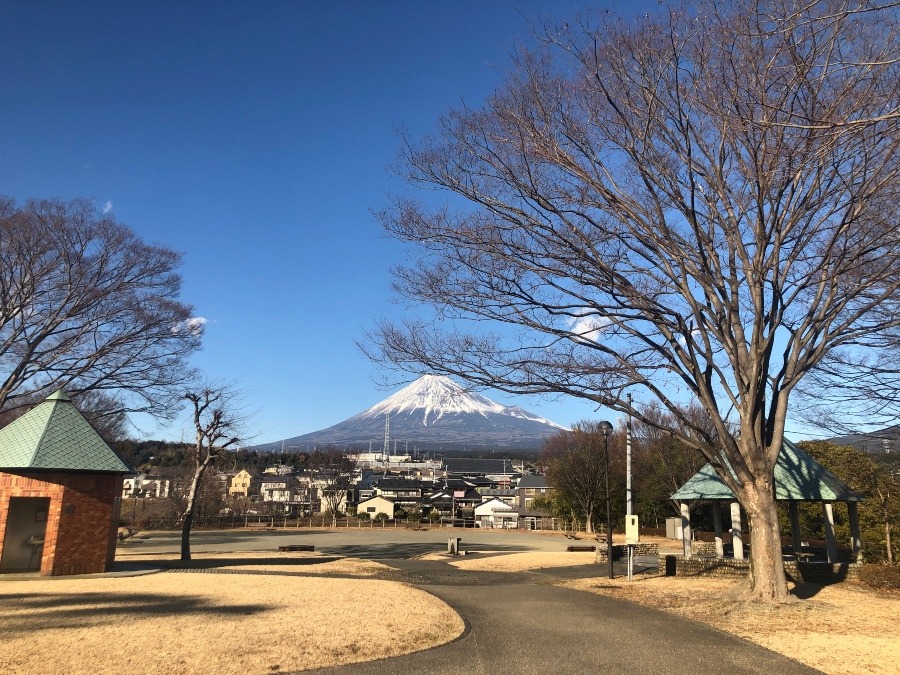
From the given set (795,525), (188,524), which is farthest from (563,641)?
(188,524)

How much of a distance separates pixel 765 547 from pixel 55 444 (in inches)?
597

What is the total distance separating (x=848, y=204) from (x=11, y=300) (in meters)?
21.5

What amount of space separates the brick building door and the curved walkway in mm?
9963

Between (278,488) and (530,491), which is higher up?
(530,491)

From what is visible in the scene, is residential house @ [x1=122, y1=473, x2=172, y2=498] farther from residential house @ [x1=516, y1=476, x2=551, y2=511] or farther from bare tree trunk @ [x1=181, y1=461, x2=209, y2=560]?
bare tree trunk @ [x1=181, y1=461, x2=209, y2=560]

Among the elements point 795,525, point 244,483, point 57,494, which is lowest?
point 244,483

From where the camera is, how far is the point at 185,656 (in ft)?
22.1

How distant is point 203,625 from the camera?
8.27 metres

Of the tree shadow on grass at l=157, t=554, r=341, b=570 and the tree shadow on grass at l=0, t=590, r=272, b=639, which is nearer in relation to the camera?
the tree shadow on grass at l=0, t=590, r=272, b=639

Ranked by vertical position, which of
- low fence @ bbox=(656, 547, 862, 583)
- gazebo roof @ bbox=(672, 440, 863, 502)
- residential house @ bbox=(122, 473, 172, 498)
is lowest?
residential house @ bbox=(122, 473, 172, 498)

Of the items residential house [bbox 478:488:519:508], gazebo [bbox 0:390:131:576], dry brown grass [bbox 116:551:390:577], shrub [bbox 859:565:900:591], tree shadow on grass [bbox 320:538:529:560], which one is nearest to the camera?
shrub [bbox 859:565:900:591]

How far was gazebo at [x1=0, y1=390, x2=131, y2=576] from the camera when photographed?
13.3 meters

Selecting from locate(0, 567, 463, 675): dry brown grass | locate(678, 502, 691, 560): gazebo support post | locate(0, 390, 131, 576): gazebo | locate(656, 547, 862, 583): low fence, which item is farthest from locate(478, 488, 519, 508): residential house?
locate(0, 567, 463, 675): dry brown grass

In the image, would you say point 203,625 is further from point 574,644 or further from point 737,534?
point 737,534
